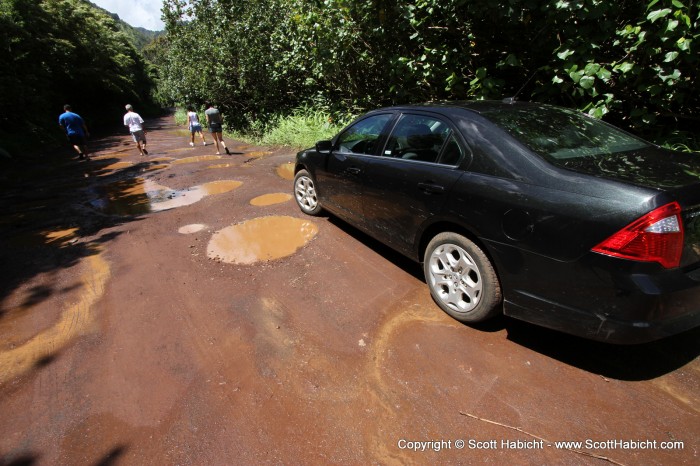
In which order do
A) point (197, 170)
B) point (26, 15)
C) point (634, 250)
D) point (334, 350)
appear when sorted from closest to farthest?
point (634, 250) < point (334, 350) < point (197, 170) < point (26, 15)

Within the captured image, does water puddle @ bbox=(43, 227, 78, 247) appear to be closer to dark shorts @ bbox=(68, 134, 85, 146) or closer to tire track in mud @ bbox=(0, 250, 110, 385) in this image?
tire track in mud @ bbox=(0, 250, 110, 385)

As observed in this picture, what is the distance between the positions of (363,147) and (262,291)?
186 cm

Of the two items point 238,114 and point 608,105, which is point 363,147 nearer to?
point 608,105

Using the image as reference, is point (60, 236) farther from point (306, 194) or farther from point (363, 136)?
point (363, 136)

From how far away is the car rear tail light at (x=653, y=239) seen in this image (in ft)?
5.97

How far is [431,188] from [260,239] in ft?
8.57

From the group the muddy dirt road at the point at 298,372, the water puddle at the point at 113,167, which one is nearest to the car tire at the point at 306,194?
the muddy dirt road at the point at 298,372

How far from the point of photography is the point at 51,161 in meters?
11.9

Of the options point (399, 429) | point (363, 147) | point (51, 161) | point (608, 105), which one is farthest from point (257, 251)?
point (51, 161)

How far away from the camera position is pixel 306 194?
5164 millimetres

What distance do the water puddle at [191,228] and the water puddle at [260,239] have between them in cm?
37

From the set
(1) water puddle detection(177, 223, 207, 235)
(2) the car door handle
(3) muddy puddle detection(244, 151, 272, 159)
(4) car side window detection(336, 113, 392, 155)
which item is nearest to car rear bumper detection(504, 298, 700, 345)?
(2) the car door handle

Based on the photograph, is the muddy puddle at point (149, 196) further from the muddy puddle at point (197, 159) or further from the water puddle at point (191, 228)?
the muddy puddle at point (197, 159)

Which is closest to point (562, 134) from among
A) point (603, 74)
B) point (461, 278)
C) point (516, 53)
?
point (461, 278)
